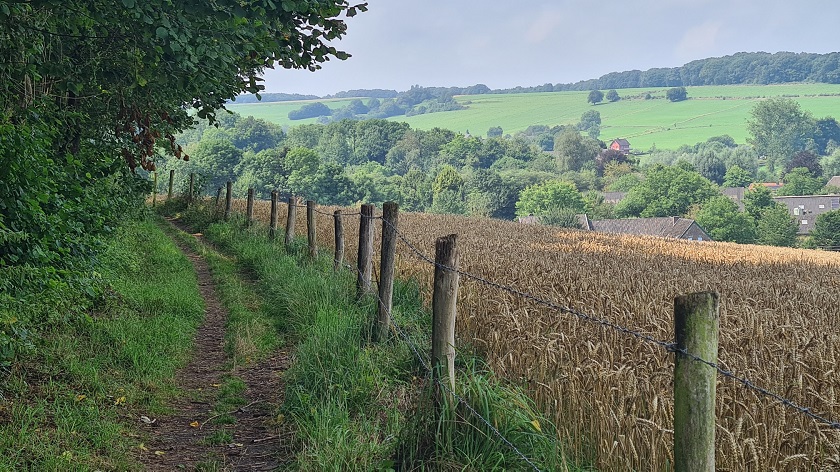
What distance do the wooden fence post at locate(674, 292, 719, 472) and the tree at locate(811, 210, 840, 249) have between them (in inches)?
3546

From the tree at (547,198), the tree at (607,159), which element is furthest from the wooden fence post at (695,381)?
the tree at (607,159)

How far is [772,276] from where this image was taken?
15531 mm

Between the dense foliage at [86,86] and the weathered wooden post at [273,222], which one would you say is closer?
the dense foliage at [86,86]

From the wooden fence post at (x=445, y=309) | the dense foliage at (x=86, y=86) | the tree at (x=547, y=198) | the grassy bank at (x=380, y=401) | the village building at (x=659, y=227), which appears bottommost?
the village building at (x=659, y=227)

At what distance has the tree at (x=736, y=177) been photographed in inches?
5920

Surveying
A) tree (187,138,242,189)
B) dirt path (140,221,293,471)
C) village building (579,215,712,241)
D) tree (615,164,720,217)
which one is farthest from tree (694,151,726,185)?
dirt path (140,221,293,471)

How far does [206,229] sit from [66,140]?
11794mm

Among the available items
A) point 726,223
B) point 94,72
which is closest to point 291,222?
point 94,72

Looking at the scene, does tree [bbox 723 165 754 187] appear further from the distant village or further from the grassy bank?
the grassy bank

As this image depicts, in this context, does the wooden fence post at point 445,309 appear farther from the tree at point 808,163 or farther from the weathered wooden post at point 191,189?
the tree at point 808,163

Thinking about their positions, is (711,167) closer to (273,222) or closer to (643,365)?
(273,222)

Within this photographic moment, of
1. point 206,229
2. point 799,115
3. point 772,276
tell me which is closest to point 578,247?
point 772,276

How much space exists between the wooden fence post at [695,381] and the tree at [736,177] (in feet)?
526

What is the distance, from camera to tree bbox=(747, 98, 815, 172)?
187 m
